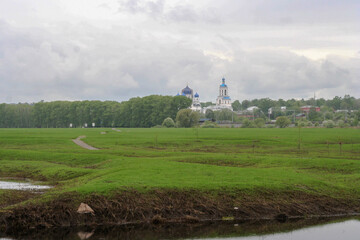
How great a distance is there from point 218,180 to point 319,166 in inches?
513

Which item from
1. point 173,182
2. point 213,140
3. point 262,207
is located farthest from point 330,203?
point 213,140

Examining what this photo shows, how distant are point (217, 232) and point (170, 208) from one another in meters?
3.18

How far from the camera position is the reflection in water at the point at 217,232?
24.0 metres

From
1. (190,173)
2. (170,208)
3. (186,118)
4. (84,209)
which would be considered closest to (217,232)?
(170,208)

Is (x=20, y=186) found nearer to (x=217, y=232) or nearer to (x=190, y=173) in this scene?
(x=190, y=173)

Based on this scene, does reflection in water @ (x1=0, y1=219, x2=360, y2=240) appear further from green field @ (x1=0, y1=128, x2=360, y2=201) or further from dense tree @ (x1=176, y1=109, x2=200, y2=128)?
dense tree @ (x1=176, y1=109, x2=200, y2=128)

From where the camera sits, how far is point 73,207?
2559 centimetres

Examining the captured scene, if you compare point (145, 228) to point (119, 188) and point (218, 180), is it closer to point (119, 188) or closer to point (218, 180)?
point (119, 188)

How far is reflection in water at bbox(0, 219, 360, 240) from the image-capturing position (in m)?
24.0

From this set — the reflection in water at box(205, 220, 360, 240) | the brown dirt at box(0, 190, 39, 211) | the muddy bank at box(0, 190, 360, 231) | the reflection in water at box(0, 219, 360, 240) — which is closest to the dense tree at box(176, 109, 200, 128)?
the brown dirt at box(0, 190, 39, 211)

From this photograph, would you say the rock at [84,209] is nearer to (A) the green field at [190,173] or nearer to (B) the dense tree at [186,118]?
(A) the green field at [190,173]

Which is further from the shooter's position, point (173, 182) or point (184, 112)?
point (184, 112)

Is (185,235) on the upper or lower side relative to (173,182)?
lower

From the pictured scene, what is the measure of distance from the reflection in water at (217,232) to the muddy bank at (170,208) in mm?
630
